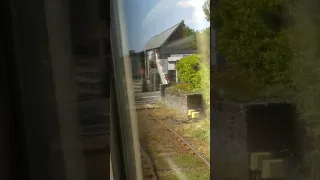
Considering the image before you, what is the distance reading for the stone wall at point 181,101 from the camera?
0.56 m

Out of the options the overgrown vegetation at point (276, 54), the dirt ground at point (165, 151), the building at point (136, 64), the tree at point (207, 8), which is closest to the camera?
the overgrown vegetation at point (276, 54)

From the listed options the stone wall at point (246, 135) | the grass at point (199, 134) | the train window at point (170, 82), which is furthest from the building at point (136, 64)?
the stone wall at point (246, 135)

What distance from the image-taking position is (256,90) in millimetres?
423

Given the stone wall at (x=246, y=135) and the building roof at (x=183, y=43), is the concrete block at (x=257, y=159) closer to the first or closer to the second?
the stone wall at (x=246, y=135)

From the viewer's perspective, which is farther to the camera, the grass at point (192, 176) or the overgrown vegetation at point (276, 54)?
the grass at point (192, 176)

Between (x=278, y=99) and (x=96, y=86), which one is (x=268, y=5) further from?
(x=96, y=86)

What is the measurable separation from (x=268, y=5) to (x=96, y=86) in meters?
0.30

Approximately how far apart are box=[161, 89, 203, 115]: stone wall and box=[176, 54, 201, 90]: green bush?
21 mm

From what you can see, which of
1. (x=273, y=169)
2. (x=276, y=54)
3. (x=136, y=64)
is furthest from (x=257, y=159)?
(x=136, y=64)

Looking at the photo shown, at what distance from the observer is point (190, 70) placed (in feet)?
1.84

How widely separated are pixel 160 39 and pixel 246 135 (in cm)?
31

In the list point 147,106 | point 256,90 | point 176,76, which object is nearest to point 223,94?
point 256,90

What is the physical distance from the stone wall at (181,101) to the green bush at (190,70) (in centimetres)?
2

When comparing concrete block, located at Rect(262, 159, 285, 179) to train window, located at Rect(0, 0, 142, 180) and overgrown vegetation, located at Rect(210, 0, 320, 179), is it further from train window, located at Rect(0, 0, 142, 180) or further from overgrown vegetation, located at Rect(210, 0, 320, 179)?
train window, located at Rect(0, 0, 142, 180)
